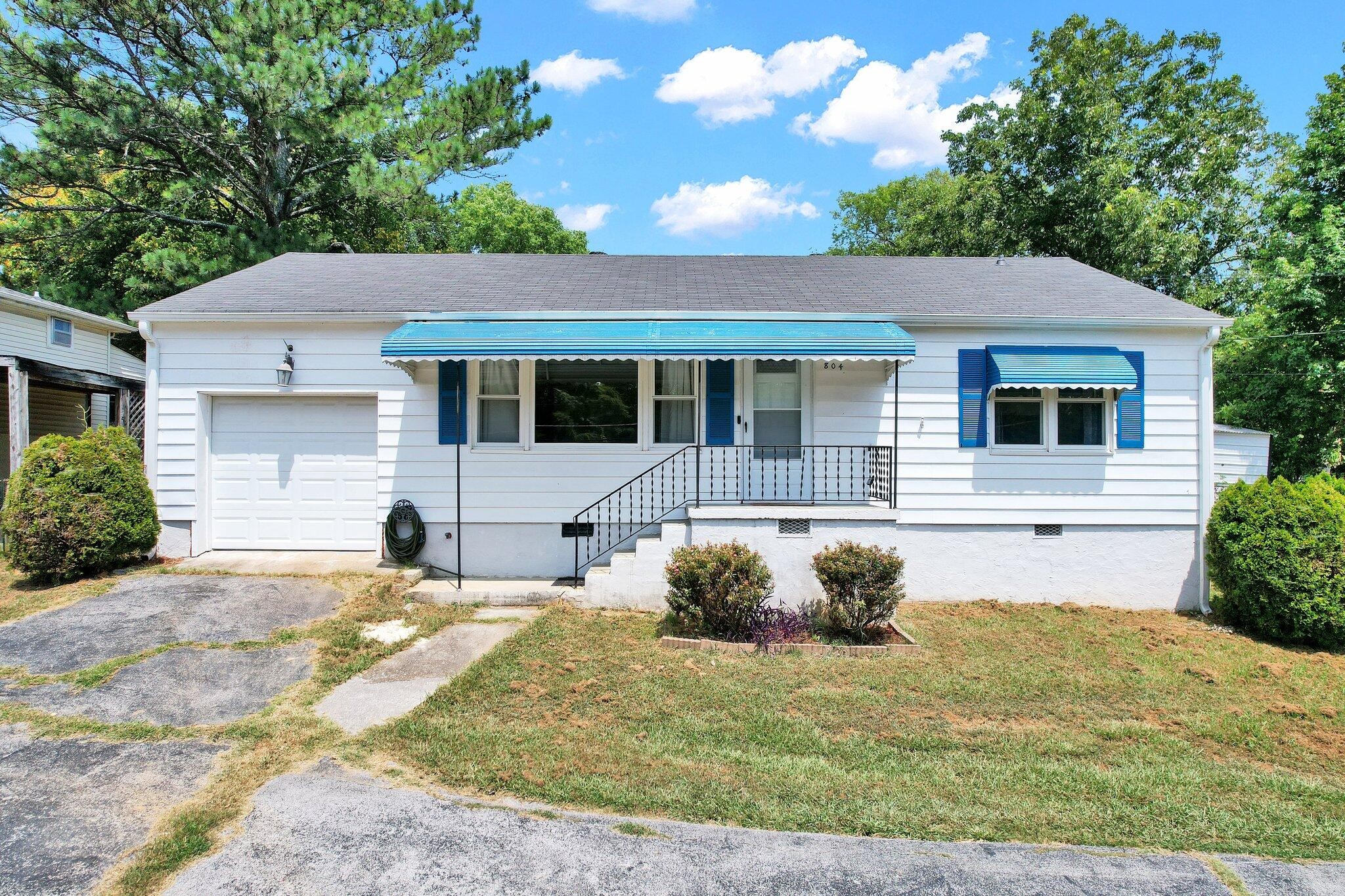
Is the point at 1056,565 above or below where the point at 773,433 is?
below

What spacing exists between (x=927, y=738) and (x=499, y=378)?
653 cm

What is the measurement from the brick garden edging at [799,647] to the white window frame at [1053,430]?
3.51m

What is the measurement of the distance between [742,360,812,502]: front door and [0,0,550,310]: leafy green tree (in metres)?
11.2

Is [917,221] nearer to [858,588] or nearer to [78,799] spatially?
[858,588]

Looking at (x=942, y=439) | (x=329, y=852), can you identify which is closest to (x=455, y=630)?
(x=329, y=852)

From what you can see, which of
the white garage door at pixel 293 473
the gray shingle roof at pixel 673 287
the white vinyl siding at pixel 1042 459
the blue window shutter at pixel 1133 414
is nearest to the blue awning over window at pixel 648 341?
the gray shingle roof at pixel 673 287

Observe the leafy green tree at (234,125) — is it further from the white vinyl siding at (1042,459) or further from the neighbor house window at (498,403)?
the white vinyl siding at (1042,459)

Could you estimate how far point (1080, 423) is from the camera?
8773mm

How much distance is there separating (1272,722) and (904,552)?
154 inches

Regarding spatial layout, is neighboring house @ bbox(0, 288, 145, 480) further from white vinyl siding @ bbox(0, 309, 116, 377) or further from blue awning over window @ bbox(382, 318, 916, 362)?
blue awning over window @ bbox(382, 318, 916, 362)

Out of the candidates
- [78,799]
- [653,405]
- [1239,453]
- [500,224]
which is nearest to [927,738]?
[78,799]

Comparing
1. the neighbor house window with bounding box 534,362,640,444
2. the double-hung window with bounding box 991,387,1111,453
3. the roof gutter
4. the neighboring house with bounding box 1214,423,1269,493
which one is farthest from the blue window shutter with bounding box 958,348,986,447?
the neighboring house with bounding box 1214,423,1269,493

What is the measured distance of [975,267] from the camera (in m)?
11.1

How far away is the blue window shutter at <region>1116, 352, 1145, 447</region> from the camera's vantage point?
8.62 meters
